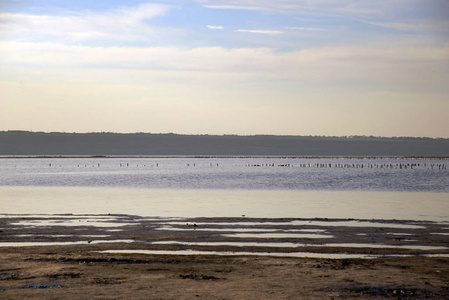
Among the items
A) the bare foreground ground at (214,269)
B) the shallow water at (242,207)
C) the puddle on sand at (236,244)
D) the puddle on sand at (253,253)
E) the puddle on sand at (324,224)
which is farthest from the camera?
the shallow water at (242,207)

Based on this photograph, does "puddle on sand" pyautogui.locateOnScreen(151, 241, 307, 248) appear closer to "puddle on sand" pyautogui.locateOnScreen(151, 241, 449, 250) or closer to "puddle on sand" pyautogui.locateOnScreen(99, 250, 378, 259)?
"puddle on sand" pyautogui.locateOnScreen(151, 241, 449, 250)

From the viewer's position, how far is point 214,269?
17.7 m

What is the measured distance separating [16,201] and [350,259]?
121 feet

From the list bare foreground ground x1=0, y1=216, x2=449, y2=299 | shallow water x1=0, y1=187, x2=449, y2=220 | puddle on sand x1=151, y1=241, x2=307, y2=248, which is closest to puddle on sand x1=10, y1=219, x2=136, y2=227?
bare foreground ground x1=0, y1=216, x2=449, y2=299

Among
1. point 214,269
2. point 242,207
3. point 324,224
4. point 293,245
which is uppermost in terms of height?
point 214,269

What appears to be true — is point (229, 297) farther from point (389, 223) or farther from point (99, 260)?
point (389, 223)

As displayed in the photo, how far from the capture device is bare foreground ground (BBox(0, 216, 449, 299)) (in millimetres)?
14570

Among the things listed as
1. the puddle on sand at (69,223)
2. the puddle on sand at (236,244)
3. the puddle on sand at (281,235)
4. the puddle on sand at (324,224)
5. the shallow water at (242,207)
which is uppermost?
the puddle on sand at (236,244)

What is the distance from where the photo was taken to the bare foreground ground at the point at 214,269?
47.8 feet

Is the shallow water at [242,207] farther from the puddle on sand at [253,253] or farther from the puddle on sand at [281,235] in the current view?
the puddle on sand at [253,253]

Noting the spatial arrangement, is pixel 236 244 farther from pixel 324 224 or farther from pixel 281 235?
pixel 324 224

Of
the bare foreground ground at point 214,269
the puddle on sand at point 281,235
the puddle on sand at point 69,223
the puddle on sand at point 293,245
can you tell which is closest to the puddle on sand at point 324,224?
the bare foreground ground at point 214,269

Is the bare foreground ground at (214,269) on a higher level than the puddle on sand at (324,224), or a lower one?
higher

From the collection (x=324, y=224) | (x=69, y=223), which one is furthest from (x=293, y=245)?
(x=69, y=223)
